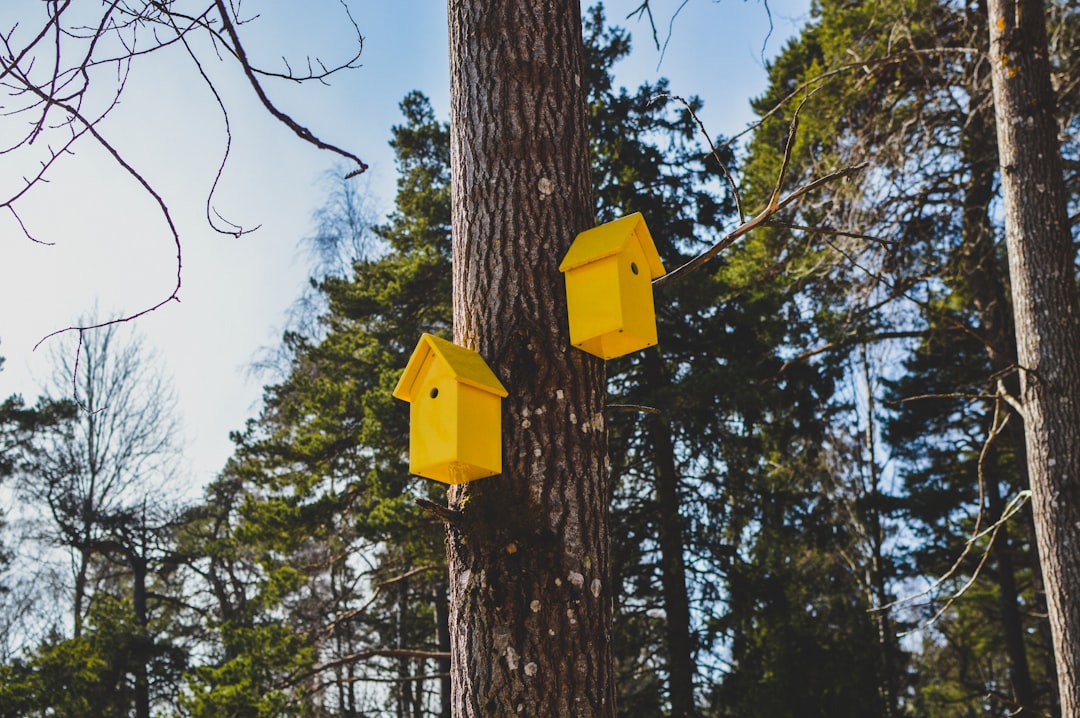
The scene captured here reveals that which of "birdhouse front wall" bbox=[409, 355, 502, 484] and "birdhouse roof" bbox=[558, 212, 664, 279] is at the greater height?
"birdhouse roof" bbox=[558, 212, 664, 279]

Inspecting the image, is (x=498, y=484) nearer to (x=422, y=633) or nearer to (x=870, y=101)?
(x=870, y=101)

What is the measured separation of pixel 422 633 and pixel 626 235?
12.7 m

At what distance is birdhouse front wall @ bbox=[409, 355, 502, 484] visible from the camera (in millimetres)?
1865

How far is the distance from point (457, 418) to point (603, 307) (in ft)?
1.41

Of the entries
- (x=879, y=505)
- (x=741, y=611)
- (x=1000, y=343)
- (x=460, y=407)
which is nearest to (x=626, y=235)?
(x=460, y=407)

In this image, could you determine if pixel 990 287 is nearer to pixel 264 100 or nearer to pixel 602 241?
pixel 602 241

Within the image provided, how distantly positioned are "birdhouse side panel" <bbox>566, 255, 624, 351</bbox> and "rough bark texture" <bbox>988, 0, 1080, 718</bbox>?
→ 3324 millimetres

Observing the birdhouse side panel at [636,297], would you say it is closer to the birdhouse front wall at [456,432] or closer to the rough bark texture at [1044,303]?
the birdhouse front wall at [456,432]

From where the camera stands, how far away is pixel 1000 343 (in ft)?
30.5

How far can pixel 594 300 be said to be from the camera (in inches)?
78.5

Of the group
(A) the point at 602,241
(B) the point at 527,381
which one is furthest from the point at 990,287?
(B) the point at 527,381

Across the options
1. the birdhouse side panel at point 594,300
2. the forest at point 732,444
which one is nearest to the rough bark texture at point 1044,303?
the forest at point 732,444

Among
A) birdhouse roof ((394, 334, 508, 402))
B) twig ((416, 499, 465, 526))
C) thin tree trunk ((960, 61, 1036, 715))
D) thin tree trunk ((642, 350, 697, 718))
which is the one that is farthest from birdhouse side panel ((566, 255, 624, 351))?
thin tree trunk ((642, 350, 697, 718))

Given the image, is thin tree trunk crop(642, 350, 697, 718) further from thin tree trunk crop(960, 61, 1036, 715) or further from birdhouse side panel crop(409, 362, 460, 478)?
birdhouse side panel crop(409, 362, 460, 478)
